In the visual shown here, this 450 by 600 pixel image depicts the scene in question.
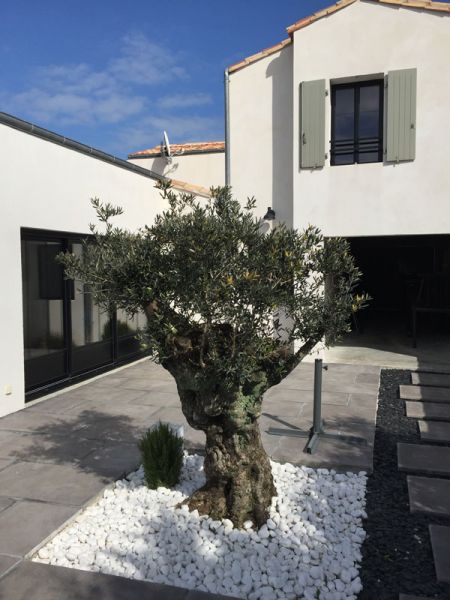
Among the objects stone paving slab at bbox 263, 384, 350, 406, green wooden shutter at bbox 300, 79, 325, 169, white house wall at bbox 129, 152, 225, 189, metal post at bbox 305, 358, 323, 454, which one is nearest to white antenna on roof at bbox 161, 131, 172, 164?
white house wall at bbox 129, 152, 225, 189

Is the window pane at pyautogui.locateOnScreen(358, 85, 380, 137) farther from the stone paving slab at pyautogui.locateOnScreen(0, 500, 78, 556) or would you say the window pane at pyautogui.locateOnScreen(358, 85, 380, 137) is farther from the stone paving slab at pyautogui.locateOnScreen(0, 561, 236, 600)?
the stone paving slab at pyautogui.locateOnScreen(0, 561, 236, 600)

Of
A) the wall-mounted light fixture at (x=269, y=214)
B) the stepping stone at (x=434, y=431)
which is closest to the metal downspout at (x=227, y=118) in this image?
the wall-mounted light fixture at (x=269, y=214)

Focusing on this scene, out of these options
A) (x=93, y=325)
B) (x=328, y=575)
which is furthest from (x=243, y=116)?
(x=328, y=575)

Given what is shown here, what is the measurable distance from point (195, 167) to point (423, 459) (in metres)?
11.5

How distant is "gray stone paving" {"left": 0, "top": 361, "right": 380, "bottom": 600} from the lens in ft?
9.71

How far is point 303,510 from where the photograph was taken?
11.3 ft

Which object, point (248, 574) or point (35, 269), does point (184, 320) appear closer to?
point (248, 574)

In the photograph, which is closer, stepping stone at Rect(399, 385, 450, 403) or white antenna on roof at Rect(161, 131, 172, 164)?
stepping stone at Rect(399, 385, 450, 403)

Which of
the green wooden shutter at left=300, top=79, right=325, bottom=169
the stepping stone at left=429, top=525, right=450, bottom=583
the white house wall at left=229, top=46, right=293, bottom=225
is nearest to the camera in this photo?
the stepping stone at left=429, top=525, right=450, bottom=583

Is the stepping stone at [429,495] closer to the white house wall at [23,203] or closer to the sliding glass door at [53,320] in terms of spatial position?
the sliding glass door at [53,320]

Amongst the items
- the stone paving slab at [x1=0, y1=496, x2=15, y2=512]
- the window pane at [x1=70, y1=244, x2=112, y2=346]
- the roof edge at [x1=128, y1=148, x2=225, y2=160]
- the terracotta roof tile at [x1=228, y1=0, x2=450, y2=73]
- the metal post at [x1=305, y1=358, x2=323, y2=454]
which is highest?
the terracotta roof tile at [x1=228, y1=0, x2=450, y2=73]

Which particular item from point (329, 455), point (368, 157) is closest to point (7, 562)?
point (329, 455)

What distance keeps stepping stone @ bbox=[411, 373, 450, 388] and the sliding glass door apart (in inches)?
187

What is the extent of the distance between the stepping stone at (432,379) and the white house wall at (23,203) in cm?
548
